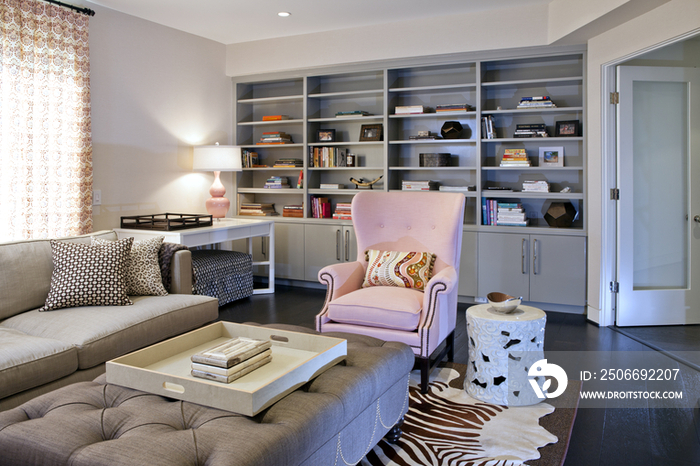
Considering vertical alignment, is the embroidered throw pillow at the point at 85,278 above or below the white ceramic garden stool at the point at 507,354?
above

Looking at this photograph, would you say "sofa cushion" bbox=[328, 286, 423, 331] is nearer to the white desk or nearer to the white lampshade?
the white desk

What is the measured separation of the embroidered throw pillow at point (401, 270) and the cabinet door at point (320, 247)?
201 centimetres

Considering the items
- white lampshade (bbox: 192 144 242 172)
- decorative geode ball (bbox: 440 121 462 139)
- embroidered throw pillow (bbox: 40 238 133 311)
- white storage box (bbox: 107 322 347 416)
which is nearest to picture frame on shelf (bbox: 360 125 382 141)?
decorative geode ball (bbox: 440 121 462 139)

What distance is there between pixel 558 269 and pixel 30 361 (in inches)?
153

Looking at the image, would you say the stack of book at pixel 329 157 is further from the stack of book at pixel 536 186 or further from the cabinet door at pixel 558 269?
the cabinet door at pixel 558 269

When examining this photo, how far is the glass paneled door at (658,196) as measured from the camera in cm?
396

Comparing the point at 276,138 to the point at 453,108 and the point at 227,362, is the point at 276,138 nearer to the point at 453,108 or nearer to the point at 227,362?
the point at 453,108

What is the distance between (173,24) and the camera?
16.4 feet

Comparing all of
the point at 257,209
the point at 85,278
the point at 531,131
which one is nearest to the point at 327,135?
the point at 257,209

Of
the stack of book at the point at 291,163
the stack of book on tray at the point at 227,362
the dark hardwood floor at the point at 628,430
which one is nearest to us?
the stack of book on tray at the point at 227,362

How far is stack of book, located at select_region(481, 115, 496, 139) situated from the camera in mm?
4843

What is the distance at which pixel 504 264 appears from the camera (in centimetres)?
472

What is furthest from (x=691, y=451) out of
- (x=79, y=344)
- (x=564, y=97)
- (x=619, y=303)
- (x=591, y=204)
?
(x=564, y=97)

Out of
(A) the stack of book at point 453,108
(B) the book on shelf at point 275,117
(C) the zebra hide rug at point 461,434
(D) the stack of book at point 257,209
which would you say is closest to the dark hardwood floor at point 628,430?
(C) the zebra hide rug at point 461,434
